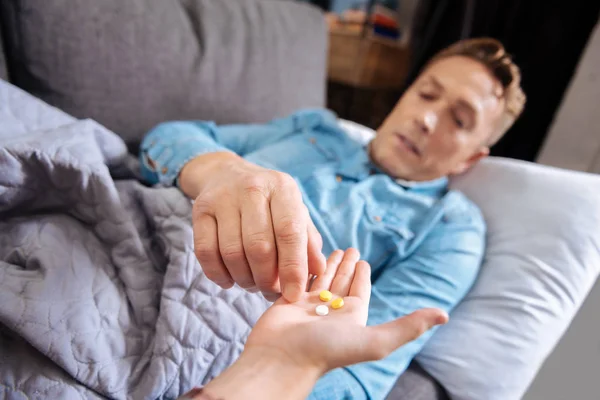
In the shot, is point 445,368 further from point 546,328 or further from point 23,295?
point 23,295

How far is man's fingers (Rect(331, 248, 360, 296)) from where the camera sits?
45cm

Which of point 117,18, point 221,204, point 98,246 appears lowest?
point 98,246

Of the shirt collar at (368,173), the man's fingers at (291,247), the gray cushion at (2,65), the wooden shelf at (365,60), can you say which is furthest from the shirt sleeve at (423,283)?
the wooden shelf at (365,60)

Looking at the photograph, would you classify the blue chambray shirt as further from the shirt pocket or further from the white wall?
the white wall

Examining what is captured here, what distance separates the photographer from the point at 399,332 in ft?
1.18

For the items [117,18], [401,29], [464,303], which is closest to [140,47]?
[117,18]

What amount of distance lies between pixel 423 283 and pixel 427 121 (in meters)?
0.33

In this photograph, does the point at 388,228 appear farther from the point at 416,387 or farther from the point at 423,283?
the point at 416,387

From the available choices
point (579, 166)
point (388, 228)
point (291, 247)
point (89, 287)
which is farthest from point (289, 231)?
point (579, 166)

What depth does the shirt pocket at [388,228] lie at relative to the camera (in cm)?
69

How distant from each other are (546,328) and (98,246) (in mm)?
715

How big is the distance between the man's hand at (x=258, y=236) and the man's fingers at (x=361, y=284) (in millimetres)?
46

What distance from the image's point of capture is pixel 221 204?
17.0 inches

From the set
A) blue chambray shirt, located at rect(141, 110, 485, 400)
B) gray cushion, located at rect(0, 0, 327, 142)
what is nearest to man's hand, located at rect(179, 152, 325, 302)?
blue chambray shirt, located at rect(141, 110, 485, 400)
